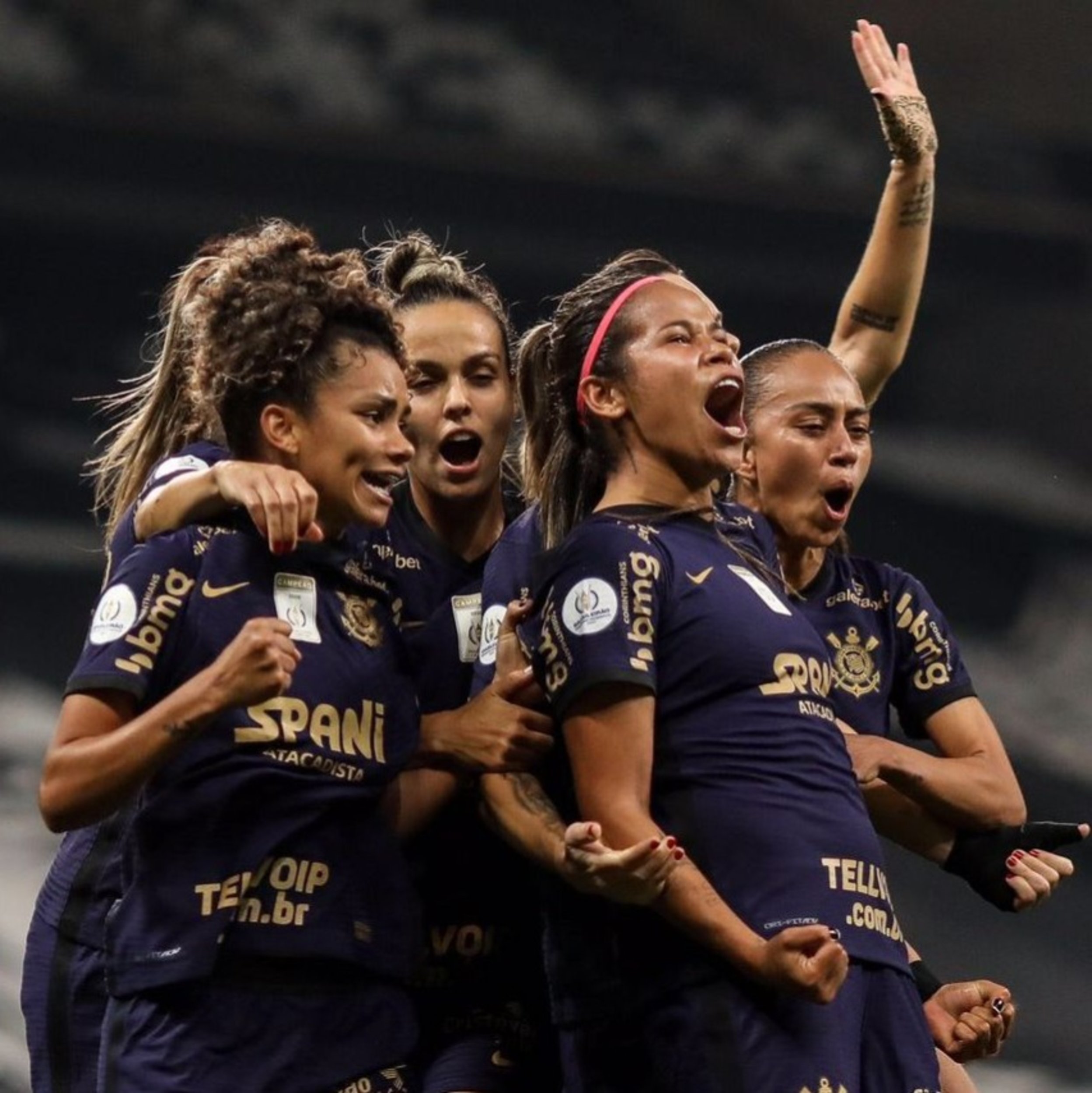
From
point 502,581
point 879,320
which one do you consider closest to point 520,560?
point 502,581

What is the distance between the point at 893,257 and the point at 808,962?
4.20 feet

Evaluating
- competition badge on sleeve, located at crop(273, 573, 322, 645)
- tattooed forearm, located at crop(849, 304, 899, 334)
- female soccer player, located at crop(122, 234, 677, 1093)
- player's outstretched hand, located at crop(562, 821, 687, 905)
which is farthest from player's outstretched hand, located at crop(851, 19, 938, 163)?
player's outstretched hand, located at crop(562, 821, 687, 905)

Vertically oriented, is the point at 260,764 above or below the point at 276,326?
below

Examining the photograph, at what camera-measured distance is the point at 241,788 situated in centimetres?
182

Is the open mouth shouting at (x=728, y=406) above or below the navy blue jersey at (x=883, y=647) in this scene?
above

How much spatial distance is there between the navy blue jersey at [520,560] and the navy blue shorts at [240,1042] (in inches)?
14.8

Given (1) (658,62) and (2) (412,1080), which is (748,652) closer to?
(2) (412,1080)

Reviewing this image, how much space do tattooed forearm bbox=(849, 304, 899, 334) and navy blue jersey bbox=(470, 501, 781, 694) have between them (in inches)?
24.2

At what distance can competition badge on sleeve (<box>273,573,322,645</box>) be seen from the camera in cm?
188

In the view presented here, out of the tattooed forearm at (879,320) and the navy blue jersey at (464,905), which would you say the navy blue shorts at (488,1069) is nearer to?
the navy blue jersey at (464,905)

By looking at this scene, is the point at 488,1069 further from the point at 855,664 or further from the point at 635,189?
the point at 635,189

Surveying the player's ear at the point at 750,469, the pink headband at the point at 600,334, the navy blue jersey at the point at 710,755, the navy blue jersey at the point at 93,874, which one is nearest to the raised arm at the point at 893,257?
the player's ear at the point at 750,469

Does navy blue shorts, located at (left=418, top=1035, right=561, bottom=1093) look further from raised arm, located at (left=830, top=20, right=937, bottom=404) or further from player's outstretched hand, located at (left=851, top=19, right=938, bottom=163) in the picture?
player's outstretched hand, located at (left=851, top=19, right=938, bottom=163)

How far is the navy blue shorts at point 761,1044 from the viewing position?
1.76 metres
